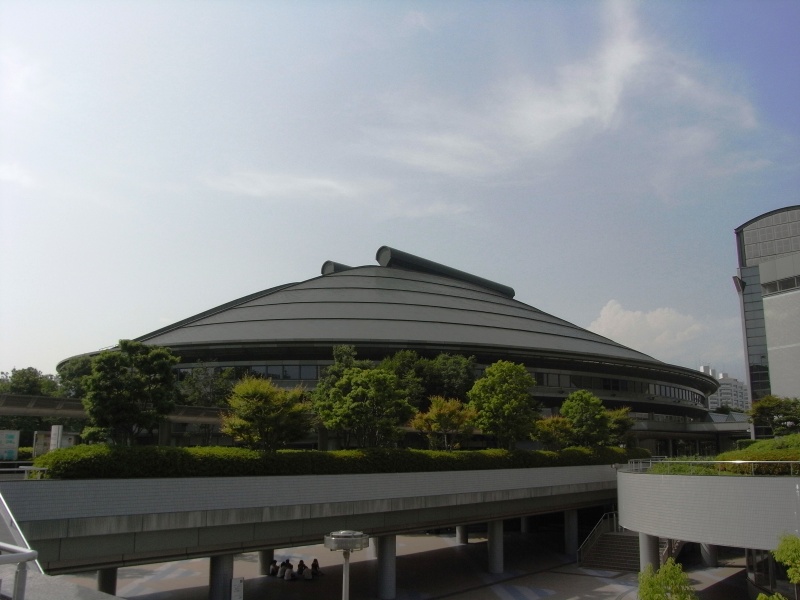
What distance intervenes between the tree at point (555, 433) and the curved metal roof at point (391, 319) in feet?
48.8

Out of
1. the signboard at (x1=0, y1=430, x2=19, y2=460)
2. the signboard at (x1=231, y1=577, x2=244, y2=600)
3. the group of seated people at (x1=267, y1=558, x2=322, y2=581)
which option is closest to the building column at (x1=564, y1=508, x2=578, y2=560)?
the group of seated people at (x1=267, y1=558, x2=322, y2=581)

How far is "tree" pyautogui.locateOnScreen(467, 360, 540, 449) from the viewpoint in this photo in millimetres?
39188

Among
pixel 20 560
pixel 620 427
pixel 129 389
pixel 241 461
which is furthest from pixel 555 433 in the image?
pixel 20 560

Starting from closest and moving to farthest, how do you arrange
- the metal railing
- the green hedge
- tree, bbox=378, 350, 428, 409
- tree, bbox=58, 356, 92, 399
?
the green hedge → the metal railing → tree, bbox=378, 350, 428, 409 → tree, bbox=58, 356, 92, 399

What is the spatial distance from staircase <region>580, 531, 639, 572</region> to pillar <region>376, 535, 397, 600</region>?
14150mm

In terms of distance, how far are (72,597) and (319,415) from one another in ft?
90.0

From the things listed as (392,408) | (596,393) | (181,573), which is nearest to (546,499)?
(392,408)

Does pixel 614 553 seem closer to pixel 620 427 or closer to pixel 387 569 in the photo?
pixel 387 569

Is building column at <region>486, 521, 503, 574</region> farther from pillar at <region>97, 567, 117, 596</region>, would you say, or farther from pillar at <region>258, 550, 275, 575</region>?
pillar at <region>97, 567, 117, 596</region>

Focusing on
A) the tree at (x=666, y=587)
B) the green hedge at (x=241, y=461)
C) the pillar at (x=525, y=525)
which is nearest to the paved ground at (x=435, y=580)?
the green hedge at (x=241, y=461)

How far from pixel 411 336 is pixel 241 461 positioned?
35.7m

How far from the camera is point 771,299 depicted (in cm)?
7162

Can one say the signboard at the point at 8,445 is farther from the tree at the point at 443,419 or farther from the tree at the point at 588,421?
the tree at the point at 588,421

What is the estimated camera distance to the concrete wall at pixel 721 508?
22984 millimetres
